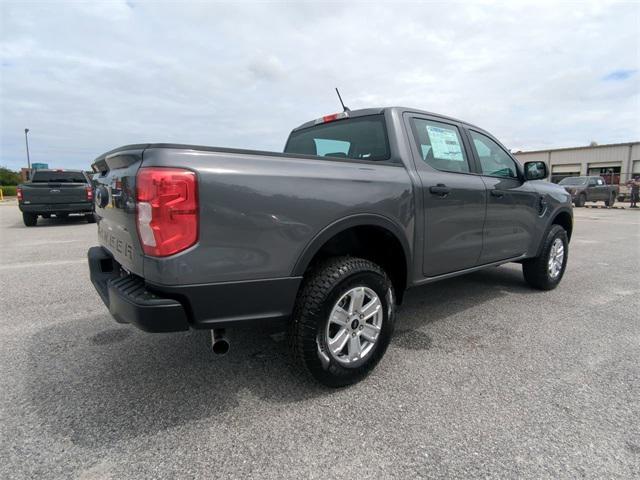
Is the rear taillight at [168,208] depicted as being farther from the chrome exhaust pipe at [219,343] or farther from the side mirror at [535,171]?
the side mirror at [535,171]

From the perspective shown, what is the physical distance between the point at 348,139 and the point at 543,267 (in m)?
2.85

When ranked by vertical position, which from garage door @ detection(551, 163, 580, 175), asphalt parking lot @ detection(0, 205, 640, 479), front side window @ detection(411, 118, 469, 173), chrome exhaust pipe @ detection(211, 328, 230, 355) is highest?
garage door @ detection(551, 163, 580, 175)

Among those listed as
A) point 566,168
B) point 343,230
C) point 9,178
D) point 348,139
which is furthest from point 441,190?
point 9,178

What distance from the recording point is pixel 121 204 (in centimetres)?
208

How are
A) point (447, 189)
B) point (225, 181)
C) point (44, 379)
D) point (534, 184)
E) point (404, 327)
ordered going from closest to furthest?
1. point (225, 181)
2. point (44, 379)
3. point (447, 189)
4. point (404, 327)
5. point (534, 184)

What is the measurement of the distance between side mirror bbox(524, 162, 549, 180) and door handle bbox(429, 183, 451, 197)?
61.4 inches

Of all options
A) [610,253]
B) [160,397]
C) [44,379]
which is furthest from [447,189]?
[610,253]

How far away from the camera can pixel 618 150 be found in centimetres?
3388

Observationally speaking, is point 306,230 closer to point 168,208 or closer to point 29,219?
point 168,208

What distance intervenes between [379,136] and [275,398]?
2033 mm

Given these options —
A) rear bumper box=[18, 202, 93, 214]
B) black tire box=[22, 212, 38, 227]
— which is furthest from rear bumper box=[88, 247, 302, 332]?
black tire box=[22, 212, 38, 227]

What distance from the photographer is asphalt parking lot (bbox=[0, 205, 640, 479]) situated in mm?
1833

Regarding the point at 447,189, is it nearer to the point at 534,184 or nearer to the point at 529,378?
the point at 529,378

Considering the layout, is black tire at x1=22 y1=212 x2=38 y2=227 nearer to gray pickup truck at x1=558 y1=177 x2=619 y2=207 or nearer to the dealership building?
gray pickup truck at x1=558 y1=177 x2=619 y2=207
